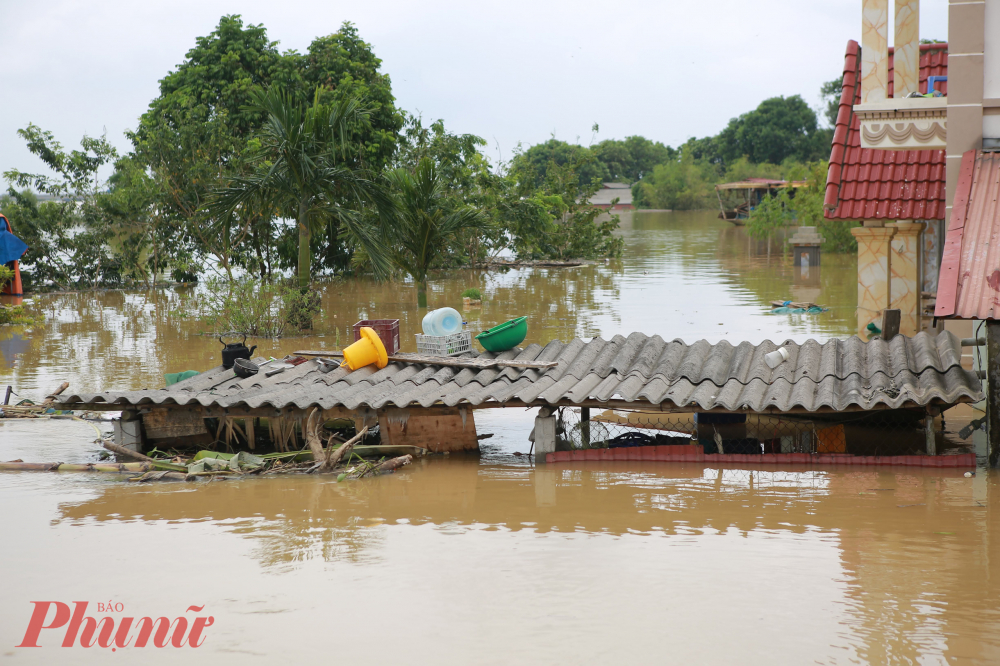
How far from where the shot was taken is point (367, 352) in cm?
920

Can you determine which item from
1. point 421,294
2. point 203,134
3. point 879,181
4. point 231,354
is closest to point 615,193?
point 203,134

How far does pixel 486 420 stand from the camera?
10203 mm

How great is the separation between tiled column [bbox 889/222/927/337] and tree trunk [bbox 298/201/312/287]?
378 inches

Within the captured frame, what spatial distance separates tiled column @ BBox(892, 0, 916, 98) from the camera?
1007cm

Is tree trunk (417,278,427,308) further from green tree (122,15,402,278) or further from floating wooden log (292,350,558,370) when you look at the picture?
floating wooden log (292,350,558,370)

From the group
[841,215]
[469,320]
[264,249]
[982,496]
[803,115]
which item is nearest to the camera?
[982,496]

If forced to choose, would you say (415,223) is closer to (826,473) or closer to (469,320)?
(469,320)

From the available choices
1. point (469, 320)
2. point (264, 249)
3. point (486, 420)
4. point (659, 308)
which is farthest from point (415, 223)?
point (486, 420)

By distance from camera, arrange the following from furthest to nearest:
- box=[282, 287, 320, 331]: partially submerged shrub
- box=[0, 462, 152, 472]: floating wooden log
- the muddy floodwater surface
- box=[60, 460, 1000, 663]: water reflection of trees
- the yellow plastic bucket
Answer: box=[282, 287, 320, 331]: partially submerged shrub < the yellow plastic bucket < box=[0, 462, 152, 472]: floating wooden log < box=[60, 460, 1000, 663]: water reflection of trees < the muddy floodwater surface

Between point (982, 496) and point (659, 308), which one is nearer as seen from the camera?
point (982, 496)

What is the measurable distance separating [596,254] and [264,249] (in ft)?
38.3

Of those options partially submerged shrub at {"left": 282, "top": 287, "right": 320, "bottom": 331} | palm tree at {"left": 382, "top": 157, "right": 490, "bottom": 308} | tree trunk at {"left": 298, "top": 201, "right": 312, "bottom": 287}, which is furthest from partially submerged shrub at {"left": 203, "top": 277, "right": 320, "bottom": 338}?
palm tree at {"left": 382, "top": 157, "right": 490, "bottom": 308}

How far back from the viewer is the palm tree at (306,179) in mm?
14797

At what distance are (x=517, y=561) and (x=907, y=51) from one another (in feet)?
26.1
